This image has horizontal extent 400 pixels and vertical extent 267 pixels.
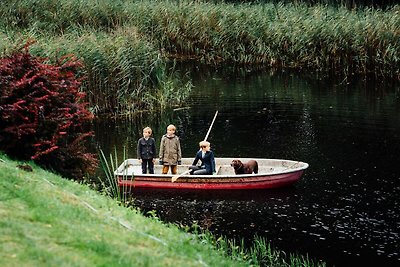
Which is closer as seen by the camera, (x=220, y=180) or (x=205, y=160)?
(x=220, y=180)

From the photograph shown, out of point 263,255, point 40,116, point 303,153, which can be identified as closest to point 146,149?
point 40,116

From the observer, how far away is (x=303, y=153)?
2091 cm

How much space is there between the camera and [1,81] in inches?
552

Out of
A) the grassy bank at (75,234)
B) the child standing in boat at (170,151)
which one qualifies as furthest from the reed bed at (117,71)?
the grassy bank at (75,234)

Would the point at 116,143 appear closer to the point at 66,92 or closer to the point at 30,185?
the point at 66,92

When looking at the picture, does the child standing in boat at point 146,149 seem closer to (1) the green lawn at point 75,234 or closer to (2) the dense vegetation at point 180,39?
(1) the green lawn at point 75,234

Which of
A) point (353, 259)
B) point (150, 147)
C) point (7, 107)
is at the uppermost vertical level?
point (7, 107)

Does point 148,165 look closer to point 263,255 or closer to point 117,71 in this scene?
point 263,255

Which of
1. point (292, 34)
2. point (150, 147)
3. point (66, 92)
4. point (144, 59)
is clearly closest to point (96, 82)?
point (144, 59)

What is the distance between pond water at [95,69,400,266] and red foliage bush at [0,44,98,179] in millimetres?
2560

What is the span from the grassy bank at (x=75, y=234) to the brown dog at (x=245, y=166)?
20.9 ft

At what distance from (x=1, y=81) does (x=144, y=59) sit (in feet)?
39.8

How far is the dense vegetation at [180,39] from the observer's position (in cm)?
2523

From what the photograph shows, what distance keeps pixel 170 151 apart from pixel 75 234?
9946 millimetres
